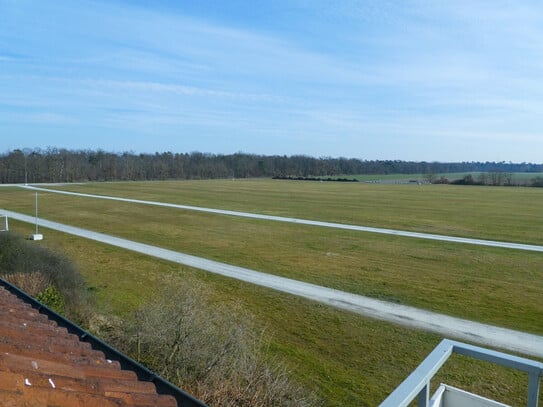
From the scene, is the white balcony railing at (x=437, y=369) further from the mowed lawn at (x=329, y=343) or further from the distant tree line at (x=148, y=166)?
the distant tree line at (x=148, y=166)

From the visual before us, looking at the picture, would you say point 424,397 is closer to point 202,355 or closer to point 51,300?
point 202,355

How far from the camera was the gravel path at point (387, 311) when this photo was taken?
45.3 feet

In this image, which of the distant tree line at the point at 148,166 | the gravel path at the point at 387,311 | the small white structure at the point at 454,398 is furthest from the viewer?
the distant tree line at the point at 148,166

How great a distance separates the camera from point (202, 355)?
9320 mm

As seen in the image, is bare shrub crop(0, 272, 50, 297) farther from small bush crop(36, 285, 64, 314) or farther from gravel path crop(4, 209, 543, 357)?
gravel path crop(4, 209, 543, 357)

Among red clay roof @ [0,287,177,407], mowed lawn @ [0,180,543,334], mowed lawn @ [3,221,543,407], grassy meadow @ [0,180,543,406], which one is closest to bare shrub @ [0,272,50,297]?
mowed lawn @ [3,221,543,407]

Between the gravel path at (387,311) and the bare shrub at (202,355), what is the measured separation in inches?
259

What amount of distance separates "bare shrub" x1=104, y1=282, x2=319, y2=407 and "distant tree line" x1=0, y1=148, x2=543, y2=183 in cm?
11075

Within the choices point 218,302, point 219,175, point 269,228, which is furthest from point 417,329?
point 219,175

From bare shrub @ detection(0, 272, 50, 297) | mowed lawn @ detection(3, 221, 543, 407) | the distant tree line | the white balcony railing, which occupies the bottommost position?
mowed lawn @ detection(3, 221, 543, 407)

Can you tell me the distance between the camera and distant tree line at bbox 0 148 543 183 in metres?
111

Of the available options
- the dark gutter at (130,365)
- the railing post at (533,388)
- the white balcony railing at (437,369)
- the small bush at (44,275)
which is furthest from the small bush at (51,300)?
the railing post at (533,388)

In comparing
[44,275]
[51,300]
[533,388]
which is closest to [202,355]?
[51,300]

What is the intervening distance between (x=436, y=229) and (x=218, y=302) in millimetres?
24493
